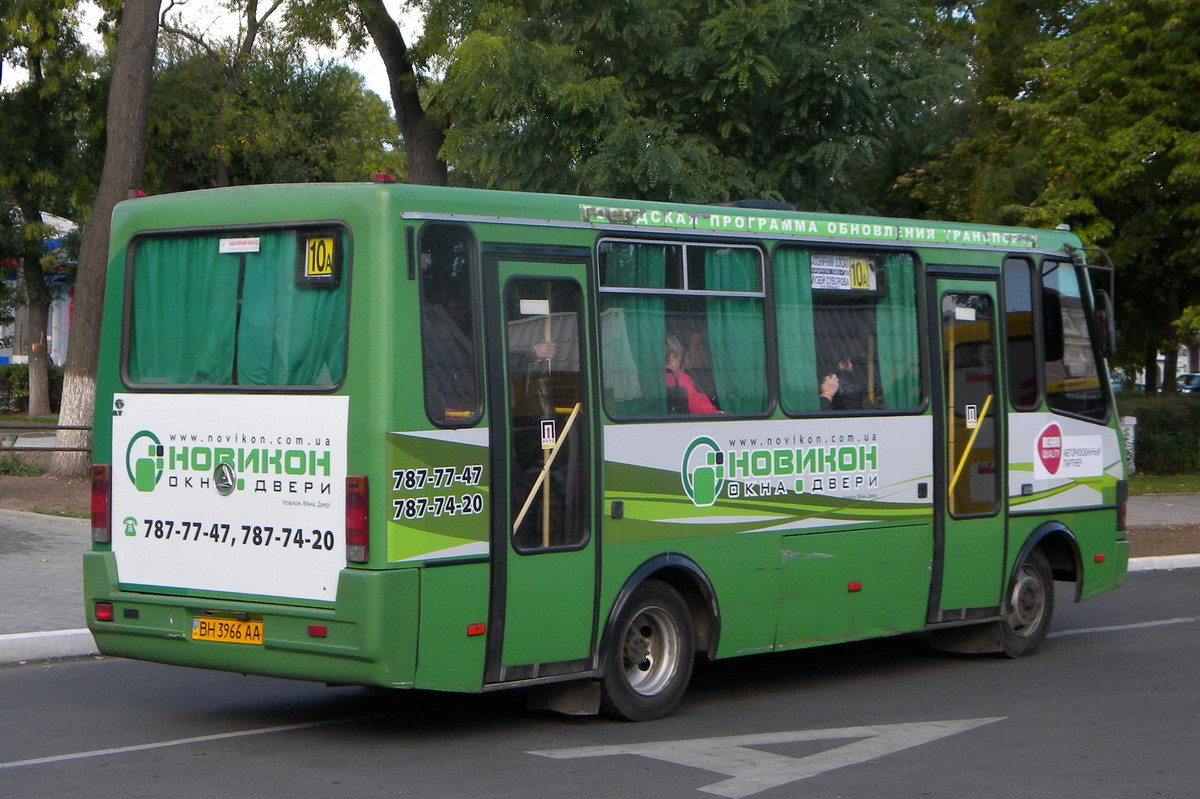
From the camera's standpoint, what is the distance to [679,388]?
8.46 m

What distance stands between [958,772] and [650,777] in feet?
4.95

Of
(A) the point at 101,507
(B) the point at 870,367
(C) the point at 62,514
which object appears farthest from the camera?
(C) the point at 62,514

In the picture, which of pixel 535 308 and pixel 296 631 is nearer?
pixel 296 631

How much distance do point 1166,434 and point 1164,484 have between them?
202cm

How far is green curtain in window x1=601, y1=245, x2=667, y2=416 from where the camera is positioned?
812 centimetres

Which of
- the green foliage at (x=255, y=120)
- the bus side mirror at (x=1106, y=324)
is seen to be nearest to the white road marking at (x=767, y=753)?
the bus side mirror at (x=1106, y=324)

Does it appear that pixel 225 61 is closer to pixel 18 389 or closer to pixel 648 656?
pixel 18 389

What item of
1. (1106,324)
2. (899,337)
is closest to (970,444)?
(899,337)

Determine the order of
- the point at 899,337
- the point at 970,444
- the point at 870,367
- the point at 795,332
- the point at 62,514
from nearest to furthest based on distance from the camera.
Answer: the point at 795,332
the point at 870,367
the point at 899,337
the point at 970,444
the point at 62,514

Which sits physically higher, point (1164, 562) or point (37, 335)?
point (37, 335)

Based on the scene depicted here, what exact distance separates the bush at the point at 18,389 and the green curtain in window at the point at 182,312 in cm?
4130

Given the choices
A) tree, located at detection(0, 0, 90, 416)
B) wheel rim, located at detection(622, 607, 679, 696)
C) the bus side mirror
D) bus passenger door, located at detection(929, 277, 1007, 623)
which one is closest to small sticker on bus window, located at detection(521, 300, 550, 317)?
wheel rim, located at detection(622, 607, 679, 696)

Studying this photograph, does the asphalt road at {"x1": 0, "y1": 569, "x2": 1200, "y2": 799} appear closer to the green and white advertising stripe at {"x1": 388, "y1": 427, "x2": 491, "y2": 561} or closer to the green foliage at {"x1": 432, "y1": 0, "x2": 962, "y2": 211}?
the green and white advertising stripe at {"x1": 388, "y1": 427, "x2": 491, "y2": 561}

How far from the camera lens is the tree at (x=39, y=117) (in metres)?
34.5
